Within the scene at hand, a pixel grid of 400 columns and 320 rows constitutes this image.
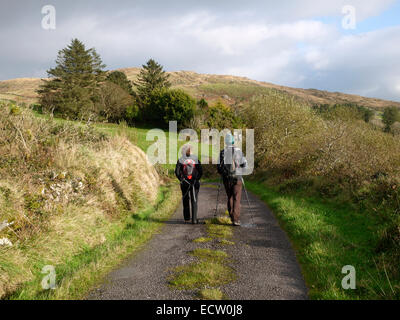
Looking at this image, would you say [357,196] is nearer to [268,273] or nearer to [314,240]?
[314,240]

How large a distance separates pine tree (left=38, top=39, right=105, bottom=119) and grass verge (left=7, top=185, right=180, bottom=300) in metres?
41.1

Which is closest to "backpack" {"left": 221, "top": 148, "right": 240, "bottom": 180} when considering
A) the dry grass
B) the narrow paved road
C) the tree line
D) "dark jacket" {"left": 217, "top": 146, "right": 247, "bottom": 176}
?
"dark jacket" {"left": 217, "top": 146, "right": 247, "bottom": 176}

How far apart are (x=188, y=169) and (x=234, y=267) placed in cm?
428

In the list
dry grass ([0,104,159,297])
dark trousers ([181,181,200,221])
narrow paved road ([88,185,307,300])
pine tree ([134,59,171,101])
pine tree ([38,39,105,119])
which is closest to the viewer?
narrow paved road ([88,185,307,300])

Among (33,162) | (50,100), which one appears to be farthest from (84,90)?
(33,162)

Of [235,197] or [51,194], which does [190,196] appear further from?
[51,194]

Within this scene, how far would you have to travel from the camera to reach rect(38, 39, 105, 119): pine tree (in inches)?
1821

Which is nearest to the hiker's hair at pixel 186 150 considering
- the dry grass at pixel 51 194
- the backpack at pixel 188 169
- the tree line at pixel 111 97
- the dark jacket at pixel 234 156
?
the backpack at pixel 188 169

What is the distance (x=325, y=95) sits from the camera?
479 feet

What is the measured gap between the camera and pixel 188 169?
9.38 metres

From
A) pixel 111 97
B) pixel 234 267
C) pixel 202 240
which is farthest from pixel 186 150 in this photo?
pixel 111 97

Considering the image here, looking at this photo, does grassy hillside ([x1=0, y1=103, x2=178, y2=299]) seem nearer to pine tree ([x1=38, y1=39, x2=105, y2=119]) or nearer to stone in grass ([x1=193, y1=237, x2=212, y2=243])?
stone in grass ([x1=193, y1=237, x2=212, y2=243])

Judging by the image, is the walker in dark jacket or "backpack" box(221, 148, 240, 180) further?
the walker in dark jacket
